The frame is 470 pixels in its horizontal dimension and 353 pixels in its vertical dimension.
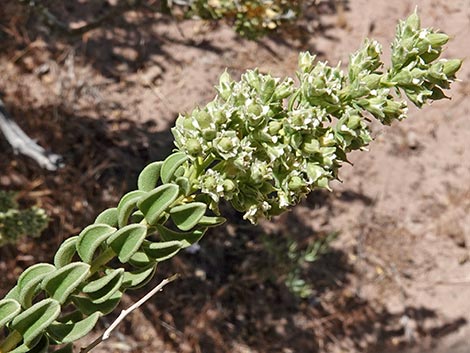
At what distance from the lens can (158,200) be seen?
1.71m

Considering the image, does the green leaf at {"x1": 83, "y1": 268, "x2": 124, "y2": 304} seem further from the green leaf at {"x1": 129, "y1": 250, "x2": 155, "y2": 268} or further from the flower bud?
the flower bud

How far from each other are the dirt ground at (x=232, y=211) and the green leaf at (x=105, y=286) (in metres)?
2.99

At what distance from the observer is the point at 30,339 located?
5.64 ft

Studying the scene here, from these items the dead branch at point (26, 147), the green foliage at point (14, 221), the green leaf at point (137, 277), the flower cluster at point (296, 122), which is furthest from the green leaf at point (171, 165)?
the dead branch at point (26, 147)

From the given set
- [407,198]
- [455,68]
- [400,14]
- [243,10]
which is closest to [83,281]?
[455,68]

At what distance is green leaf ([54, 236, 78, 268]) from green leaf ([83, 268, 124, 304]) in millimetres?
110

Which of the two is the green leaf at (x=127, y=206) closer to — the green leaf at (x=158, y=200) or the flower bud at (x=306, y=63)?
the green leaf at (x=158, y=200)

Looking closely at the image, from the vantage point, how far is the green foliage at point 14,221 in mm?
3346

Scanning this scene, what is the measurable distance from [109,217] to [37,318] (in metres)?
0.34

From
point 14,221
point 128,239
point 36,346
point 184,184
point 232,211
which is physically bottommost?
point 232,211

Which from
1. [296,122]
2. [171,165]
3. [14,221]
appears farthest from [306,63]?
[14,221]

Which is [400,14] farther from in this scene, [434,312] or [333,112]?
[333,112]

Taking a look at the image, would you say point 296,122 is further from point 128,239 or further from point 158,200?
point 128,239

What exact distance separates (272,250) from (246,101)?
11.6ft
